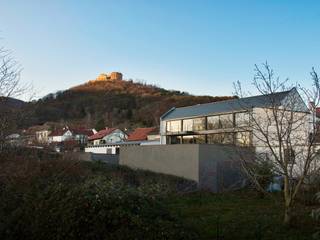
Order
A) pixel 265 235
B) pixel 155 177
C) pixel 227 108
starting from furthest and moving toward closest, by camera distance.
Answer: pixel 227 108, pixel 155 177, pixel 265 235

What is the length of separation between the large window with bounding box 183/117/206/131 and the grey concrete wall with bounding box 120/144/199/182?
17.6m

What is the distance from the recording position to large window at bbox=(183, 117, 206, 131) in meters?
46.8

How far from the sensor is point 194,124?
158 feet

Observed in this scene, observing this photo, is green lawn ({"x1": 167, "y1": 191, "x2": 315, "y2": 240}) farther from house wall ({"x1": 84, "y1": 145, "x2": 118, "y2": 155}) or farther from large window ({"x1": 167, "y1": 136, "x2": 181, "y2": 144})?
house wall ({"x1": 84, "y1": 145, "x2": 118, "y2": 155})

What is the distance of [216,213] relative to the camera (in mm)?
13688

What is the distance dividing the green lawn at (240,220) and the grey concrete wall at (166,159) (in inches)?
255

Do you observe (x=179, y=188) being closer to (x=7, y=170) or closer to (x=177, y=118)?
(x=7, y=170)

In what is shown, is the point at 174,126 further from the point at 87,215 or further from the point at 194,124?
the point at 87,215

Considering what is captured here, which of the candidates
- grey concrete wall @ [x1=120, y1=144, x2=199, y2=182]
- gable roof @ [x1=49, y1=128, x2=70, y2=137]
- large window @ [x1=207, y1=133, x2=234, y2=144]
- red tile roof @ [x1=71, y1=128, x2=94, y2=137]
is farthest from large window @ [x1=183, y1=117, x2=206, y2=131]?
red tile roof @ [x1=71, y1=128, x2=94, y2=137]

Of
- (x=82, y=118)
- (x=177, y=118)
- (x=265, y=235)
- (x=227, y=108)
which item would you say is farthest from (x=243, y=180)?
(x=82, y=118)

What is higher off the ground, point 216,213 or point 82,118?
point 82,118

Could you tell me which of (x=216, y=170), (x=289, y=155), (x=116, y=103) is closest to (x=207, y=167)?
(x=216, y=170)

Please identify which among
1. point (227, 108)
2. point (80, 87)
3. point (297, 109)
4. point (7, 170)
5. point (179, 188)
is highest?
point (80, 87)

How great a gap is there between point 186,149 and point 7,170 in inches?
630
